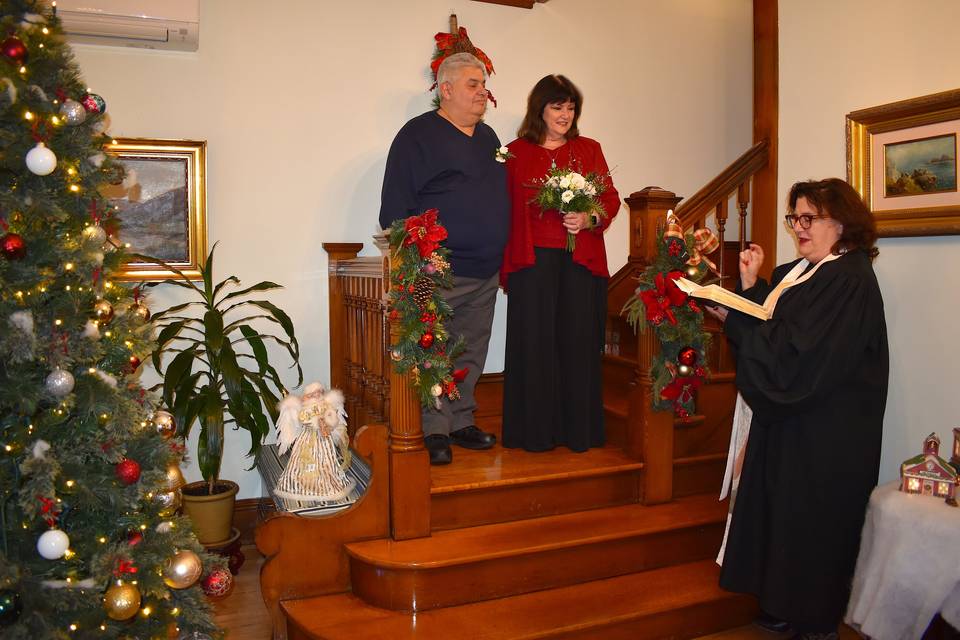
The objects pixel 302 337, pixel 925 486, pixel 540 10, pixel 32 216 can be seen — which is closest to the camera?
pixel 32 216

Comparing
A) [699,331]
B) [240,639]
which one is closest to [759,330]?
[699,331]

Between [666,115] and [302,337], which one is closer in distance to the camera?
[302,337]

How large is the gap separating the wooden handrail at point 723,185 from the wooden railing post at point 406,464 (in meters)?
1.93

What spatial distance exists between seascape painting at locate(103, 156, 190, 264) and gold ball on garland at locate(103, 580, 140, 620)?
230 centimetres

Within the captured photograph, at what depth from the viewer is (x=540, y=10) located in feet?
15.3

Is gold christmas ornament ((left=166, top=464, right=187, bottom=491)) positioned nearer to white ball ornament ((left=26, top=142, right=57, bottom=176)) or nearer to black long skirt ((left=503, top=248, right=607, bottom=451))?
white ball ornament ((left=26, top=142, right=57, bottom=176))

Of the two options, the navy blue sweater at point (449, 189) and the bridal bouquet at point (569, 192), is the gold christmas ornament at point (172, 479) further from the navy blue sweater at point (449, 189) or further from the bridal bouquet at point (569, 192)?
the bridal bouquet at point (569, 192)

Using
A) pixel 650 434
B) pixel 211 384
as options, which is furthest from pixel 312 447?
pixel 650 434

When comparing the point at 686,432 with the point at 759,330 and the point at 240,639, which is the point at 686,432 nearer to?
the point at 759,330

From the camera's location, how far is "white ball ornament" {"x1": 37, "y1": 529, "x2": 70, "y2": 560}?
6.35 feet

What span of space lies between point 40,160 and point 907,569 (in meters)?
3.00

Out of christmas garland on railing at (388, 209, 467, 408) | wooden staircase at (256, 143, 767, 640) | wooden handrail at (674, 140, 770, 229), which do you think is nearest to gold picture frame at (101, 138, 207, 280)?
wooden staircase at (256, 143, 767, 640)

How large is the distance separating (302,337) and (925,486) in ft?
10.2

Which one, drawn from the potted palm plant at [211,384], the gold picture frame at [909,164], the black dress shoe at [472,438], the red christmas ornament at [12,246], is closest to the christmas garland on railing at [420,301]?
the black dress shoe at [472,438]
